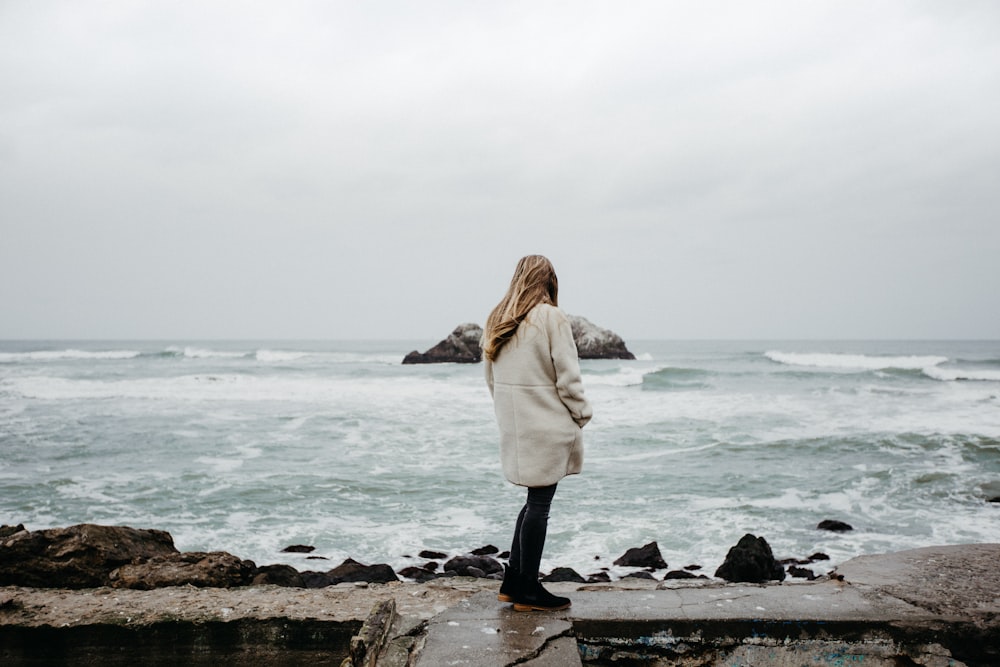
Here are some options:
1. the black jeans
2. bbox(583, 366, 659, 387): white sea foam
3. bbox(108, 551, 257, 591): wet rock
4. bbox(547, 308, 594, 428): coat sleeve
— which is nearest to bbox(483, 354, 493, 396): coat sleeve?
bbox(547, 308, 594, 428): coat sleeve

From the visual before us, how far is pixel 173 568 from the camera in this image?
15.0 feet

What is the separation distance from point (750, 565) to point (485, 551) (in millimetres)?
2461

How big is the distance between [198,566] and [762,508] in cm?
654

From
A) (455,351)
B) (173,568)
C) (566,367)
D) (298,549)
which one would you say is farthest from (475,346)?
(566,367)

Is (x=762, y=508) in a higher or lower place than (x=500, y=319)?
lower

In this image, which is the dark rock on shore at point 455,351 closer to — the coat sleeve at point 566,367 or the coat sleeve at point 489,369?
the coat sleeve at point 489,369

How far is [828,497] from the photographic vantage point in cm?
879

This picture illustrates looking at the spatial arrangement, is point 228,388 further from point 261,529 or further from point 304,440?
point 261,529

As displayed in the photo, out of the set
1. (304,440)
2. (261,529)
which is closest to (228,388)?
(304,440)

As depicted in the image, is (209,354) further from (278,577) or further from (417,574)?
(278,577)

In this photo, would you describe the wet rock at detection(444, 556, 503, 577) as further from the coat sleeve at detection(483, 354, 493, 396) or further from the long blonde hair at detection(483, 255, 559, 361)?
the long blonde hair at detection(483, 255, 559, 361)

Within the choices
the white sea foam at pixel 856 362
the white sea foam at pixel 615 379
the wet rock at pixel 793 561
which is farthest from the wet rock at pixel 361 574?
the white sea foam at pixel 856 362

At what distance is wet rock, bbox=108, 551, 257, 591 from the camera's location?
4.42 metres

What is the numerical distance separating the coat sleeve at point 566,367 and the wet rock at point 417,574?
3.24 metres
